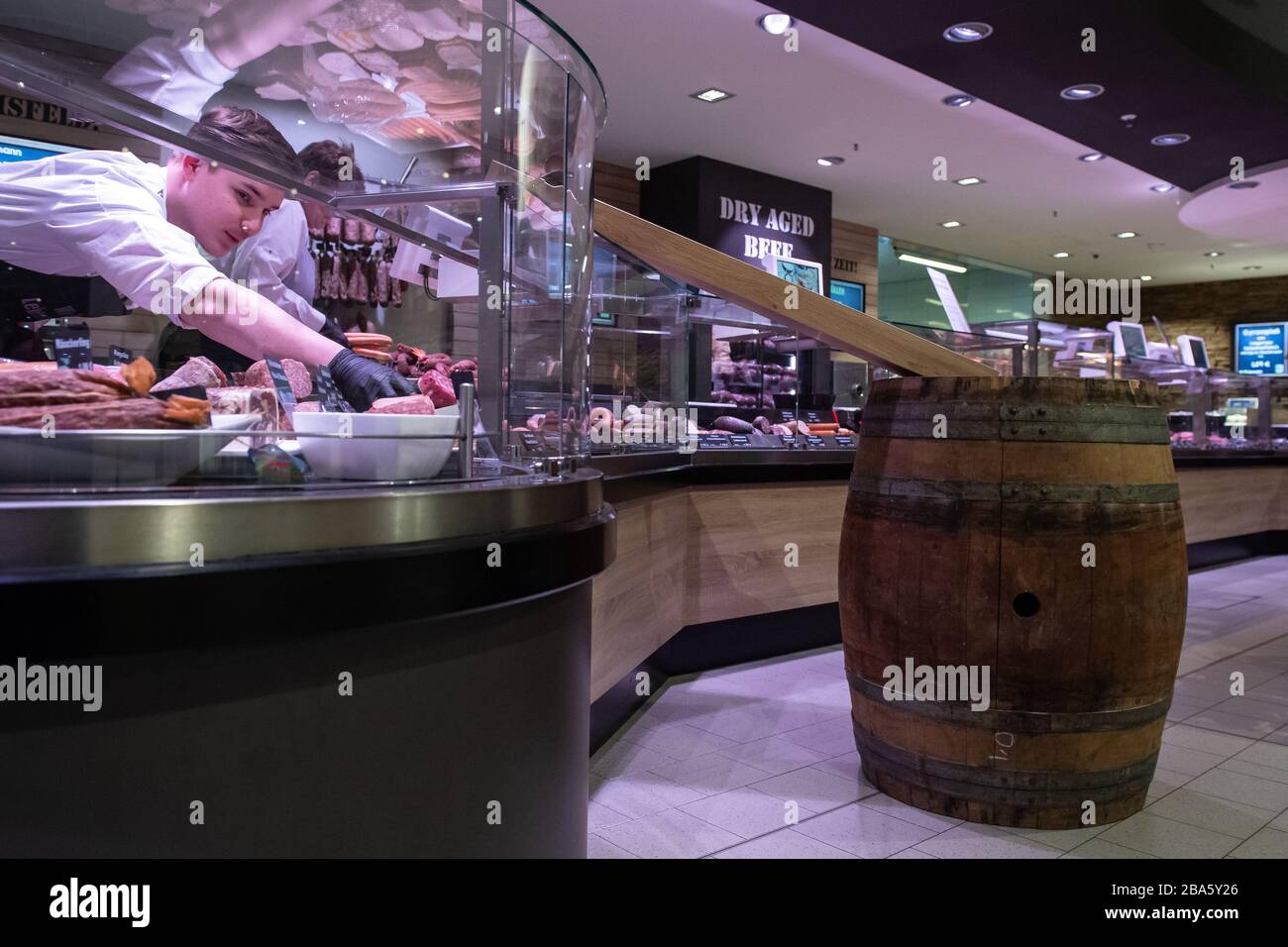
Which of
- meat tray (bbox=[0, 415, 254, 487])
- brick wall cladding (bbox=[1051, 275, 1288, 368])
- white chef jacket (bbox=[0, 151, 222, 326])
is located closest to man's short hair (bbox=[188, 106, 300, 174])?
white chef jacket (bbox=[0, 151, 222, 326])

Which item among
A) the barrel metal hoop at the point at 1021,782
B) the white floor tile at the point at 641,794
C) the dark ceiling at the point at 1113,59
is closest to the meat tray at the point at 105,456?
the white floor tile at the point at 641,794

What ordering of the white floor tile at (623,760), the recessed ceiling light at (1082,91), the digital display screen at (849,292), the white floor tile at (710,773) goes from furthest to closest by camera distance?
the digital display screen at (849,292) < the recessed ceiling light at (1082,91) < the white floor tile at (623,760) < the white floor tile at (710,773)

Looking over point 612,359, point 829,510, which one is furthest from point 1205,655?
point 612,359

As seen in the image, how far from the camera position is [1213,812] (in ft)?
8.41

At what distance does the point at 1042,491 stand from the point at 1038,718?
0.55m

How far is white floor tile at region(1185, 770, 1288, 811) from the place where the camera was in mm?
2662

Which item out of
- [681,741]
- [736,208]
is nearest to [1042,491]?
[681,741]

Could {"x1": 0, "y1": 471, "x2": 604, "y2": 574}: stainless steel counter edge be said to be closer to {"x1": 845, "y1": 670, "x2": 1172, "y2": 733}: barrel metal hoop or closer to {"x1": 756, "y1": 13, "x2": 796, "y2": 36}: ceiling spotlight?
{"x1": 845, "y1": 670, "x2": 1172, "y2": 733}: barrel metal hoop

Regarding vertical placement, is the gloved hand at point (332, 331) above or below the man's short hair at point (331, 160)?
below

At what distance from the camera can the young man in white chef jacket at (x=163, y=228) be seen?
1552 mm

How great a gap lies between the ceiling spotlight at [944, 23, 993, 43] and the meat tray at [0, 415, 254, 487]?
5.74 m

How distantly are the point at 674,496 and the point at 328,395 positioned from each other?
2.44 m

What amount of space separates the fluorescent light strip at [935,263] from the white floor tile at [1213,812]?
11.2 meters

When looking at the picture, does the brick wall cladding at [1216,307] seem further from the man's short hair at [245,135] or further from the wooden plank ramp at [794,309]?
the man's short hair at [245,135]
